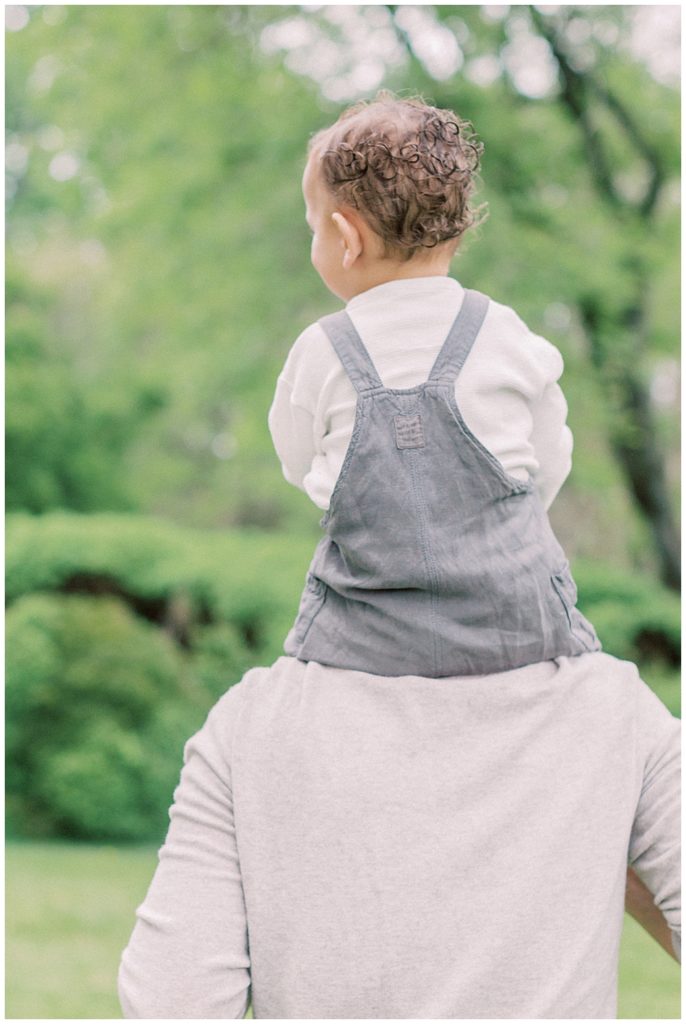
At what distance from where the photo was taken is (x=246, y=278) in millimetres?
6789

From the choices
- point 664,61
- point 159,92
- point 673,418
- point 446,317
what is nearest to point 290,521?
point 673,418

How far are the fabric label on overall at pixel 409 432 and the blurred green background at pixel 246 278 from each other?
13.5ft

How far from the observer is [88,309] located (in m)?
12.8

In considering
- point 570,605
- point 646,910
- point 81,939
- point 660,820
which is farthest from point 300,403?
point 81,939

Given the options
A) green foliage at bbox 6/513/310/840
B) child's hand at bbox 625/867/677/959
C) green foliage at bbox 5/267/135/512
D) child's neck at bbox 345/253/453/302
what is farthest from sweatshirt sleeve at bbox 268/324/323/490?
green foliage at bbox 5/267/135/512

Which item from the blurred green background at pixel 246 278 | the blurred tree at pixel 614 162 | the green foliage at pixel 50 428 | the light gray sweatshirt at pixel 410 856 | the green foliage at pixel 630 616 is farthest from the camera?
the green foliage at pixel 50 428

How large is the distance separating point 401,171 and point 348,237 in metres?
0.12

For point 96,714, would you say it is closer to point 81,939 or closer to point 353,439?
point 81,939

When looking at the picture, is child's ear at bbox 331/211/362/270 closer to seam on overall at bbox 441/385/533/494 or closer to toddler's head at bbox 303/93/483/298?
toddler's head at bbox 303/93/483/298

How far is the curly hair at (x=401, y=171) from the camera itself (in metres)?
1.56

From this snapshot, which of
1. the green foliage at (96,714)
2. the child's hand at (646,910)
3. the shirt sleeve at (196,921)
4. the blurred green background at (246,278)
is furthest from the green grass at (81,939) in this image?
the shirt sleeve at (196,921)

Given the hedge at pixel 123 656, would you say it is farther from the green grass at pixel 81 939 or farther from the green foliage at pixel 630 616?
the green grass at pixel 81 939

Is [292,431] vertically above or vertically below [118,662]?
above

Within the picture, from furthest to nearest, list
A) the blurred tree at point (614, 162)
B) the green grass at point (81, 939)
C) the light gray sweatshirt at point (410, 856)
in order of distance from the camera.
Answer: the blurred tree at point (614, 162) → the green grass at point (81, 939) → the light gray sweatshirt at point (410, 856)
